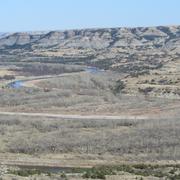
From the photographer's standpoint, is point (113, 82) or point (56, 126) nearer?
point (56, 126)

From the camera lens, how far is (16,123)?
6119 centimetres

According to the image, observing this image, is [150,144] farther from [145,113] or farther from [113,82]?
[113,82]

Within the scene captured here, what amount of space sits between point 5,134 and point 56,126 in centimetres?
559

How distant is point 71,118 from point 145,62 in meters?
98.8

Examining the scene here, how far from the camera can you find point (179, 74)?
363 ft

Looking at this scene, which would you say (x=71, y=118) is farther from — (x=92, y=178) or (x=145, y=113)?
(x=92, y=178)

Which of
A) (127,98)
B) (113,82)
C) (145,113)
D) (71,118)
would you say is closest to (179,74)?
(113,82)

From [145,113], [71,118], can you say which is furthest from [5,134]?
[145,113]

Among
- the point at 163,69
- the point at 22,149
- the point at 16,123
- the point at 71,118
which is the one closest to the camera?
the point at 22,149

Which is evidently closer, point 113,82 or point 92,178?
point 92,178

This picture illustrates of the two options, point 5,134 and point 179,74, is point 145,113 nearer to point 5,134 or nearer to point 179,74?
point 5,134

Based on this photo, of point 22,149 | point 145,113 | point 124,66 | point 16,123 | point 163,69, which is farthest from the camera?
point 124,66

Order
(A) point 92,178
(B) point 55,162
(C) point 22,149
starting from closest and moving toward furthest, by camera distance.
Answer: (A) point 92,178 < (B) point 55,162 < (C) point 22,149

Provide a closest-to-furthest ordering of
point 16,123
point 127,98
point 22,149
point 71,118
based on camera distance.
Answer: point 22,149
point 16,123
point 71,118
point 127,98
